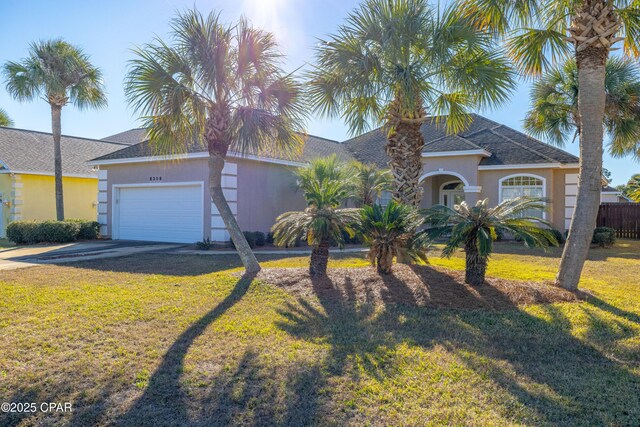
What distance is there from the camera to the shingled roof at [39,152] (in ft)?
68.4

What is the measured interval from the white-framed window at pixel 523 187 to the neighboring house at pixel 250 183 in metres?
0.04

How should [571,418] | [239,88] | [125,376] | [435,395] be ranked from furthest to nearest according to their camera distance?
[239,88] < [125,376] < [435,395] < [571,418]

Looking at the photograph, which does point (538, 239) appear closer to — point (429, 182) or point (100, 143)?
point (429, 182)

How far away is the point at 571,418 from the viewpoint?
3.62 m

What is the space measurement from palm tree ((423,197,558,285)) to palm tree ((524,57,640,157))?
10278 mm

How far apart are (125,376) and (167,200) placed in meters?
13.2

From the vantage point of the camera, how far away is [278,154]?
16.0 metres

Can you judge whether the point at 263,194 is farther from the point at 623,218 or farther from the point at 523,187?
the point at 623,218

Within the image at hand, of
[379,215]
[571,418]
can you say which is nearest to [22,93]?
[379,215]

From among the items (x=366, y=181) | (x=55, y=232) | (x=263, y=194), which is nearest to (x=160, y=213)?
(x=55, y=232)

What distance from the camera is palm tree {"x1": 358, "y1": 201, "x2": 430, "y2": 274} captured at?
820cm

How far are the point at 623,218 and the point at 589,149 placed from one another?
19.3m

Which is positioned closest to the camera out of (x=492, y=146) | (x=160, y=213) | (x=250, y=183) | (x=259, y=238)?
(x=259, y=238)

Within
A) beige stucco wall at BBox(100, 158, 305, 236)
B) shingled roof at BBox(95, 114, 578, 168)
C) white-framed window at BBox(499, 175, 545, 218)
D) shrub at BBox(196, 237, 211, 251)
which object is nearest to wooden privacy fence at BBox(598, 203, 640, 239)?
shingled roof at BBox(95, 114, 578, 168)
